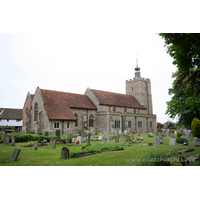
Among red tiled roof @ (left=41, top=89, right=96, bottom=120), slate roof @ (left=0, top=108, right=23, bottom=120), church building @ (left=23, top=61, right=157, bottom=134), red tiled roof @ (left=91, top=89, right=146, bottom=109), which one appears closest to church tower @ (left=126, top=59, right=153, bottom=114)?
church building @ (left=23, top=61, right=157, bottom=134)

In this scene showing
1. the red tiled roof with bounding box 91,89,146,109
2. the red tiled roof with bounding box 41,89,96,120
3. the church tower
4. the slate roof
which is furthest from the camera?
the church tower

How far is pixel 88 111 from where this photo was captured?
99.5 feet

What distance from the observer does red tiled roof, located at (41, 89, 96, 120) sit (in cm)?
→ 2411

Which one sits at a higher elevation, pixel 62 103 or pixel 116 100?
pixel 116 100

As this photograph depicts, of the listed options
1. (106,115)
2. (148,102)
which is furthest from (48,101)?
(148,102)

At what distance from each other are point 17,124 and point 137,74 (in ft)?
110

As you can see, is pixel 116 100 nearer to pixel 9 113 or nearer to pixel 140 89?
pixel 140 89

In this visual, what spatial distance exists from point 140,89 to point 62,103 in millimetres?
23020

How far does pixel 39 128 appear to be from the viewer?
2370 cm

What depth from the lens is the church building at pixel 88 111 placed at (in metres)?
24.1

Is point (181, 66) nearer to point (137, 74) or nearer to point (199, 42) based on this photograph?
point (199, 42)

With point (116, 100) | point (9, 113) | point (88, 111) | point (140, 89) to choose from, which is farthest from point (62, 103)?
point (140, 89)

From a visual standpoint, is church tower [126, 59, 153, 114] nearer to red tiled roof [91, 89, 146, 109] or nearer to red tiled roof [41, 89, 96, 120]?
red tiled roof [91, 89, 146, 109]

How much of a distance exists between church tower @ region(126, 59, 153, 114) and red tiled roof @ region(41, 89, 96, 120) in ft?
51.0
